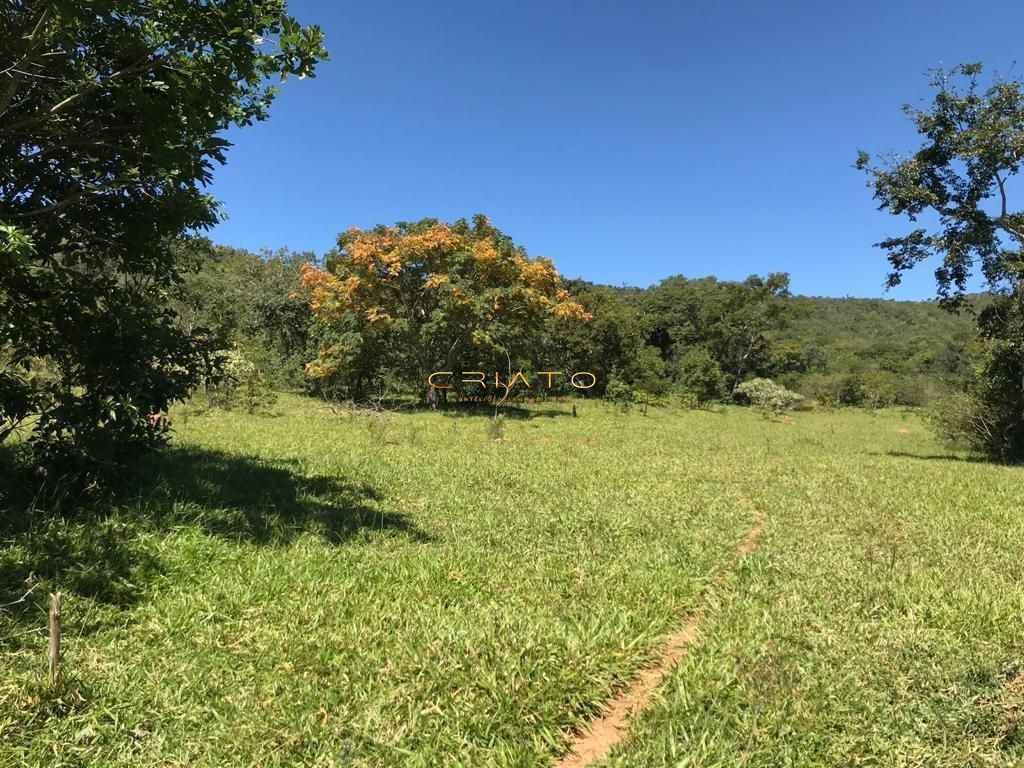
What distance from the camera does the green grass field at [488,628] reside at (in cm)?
288

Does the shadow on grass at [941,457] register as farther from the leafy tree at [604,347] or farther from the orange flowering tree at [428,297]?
the leafy tree at [604,347]

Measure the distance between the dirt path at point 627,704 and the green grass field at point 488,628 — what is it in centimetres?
7

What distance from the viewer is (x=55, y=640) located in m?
2.80

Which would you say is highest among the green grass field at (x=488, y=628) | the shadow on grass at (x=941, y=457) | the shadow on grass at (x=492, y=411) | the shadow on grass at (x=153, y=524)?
the shadow on grass at (x=492, y=411)

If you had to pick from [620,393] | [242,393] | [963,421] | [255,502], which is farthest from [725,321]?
[255,502]

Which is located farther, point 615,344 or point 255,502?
point 615,344

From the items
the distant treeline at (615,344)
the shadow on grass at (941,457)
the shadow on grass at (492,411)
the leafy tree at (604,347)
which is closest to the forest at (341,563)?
the distant treeline at (615,344)

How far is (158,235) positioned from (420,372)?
20.4 m

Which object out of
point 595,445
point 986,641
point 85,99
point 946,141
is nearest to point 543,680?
point 986,641

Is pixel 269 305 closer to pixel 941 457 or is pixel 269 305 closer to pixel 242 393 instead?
pixel 242 393

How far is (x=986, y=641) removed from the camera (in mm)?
4008

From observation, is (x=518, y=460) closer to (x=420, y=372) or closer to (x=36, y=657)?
(x=36, y=657)

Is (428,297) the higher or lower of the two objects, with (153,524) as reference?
higher

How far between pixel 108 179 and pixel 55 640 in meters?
4.34
